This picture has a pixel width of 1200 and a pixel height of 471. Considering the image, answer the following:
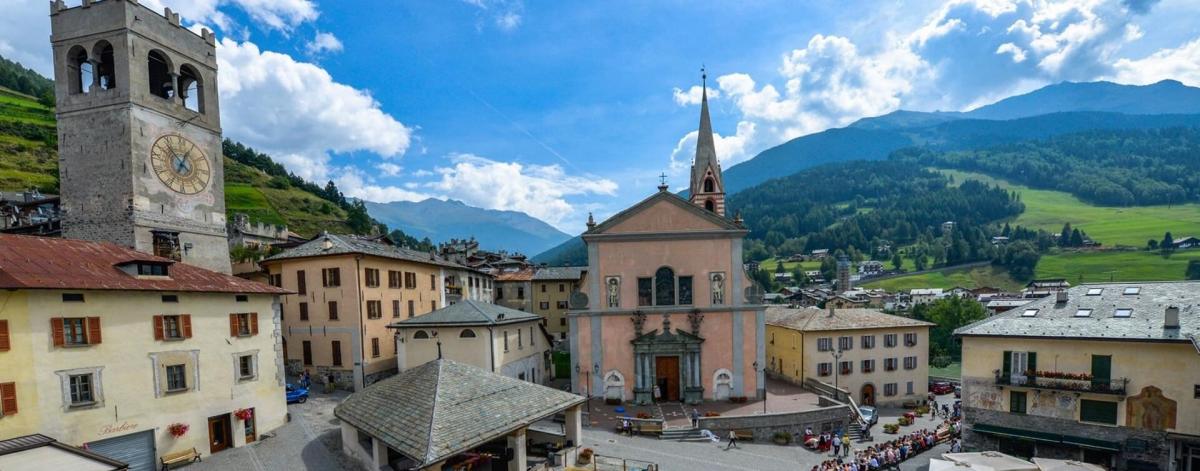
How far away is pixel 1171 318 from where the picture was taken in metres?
24.6

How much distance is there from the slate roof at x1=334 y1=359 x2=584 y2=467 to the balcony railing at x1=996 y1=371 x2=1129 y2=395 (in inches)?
911

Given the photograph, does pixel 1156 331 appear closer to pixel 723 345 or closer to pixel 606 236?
pixel 723 345

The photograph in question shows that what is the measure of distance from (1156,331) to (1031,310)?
210 inches

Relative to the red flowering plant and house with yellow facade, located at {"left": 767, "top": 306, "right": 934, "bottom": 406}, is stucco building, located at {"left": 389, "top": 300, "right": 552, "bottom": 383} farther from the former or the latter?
house with yellow facade, located at {"left": 767, "top": 306, "right": 934, "bottom": 406}

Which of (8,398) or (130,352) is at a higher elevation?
(130,352)

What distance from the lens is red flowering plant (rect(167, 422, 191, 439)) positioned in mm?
20891

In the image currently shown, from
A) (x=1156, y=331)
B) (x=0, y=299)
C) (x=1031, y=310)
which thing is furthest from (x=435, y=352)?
(x=1156, y=331)

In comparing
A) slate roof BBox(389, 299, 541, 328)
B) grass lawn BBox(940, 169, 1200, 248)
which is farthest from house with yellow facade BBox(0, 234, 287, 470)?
grass lawn BBox(940, 169, 1200, 248)

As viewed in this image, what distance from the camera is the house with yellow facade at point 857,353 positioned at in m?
44.9

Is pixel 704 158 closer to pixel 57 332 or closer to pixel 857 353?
pixel 857 353

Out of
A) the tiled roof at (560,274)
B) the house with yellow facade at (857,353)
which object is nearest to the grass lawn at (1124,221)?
the house with yellow facade at (857,353)

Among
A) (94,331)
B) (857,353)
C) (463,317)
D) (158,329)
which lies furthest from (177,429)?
(857,353)

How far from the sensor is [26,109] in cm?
10044

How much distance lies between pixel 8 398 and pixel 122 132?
14.9 meters
